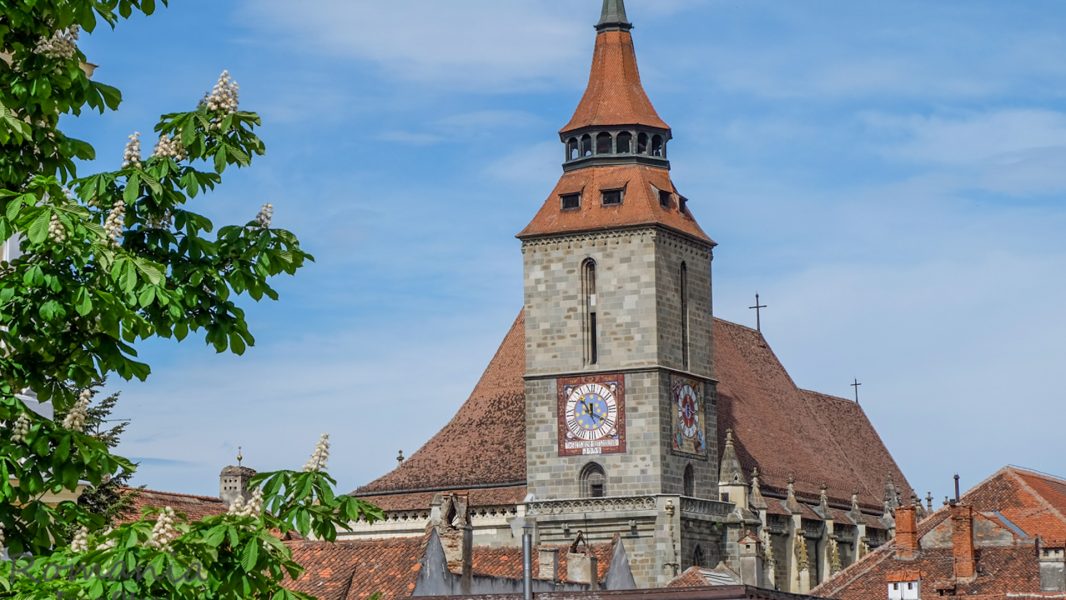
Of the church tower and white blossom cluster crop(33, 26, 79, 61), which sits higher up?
the church tower

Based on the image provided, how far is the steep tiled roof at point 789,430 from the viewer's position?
72.8 m

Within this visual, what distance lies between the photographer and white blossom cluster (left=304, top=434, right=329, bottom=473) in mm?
11281

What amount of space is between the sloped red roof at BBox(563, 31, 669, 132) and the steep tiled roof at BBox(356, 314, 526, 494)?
746 centimetres

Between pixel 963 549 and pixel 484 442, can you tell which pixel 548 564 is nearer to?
pixel 963 549

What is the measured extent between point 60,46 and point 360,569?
24.9 metres

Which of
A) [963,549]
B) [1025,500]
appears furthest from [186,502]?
[1025,500]

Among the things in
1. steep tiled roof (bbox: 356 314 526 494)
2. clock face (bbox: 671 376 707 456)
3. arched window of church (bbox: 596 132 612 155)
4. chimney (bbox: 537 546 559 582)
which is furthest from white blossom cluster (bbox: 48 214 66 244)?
arched window of church (bbox: 596 132 612 155)

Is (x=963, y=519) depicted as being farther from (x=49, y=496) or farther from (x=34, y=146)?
(x=34, y=146)

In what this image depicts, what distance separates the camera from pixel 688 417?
6638 centimetres

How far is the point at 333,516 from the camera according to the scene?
11.9 meters

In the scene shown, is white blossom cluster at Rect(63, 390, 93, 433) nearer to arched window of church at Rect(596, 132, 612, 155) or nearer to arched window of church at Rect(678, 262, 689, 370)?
arched window of church at Rect(678, 262, 689, 370)

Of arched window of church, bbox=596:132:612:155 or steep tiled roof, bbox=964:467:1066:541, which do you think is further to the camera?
arched window of church, bbox=596:132:612:155

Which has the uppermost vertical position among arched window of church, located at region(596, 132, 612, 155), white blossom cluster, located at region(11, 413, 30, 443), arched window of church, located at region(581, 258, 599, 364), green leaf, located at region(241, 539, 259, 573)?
arched window of church, located at region(596, 132, 612, 155)

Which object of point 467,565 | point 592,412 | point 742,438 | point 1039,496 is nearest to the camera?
point 467,565
